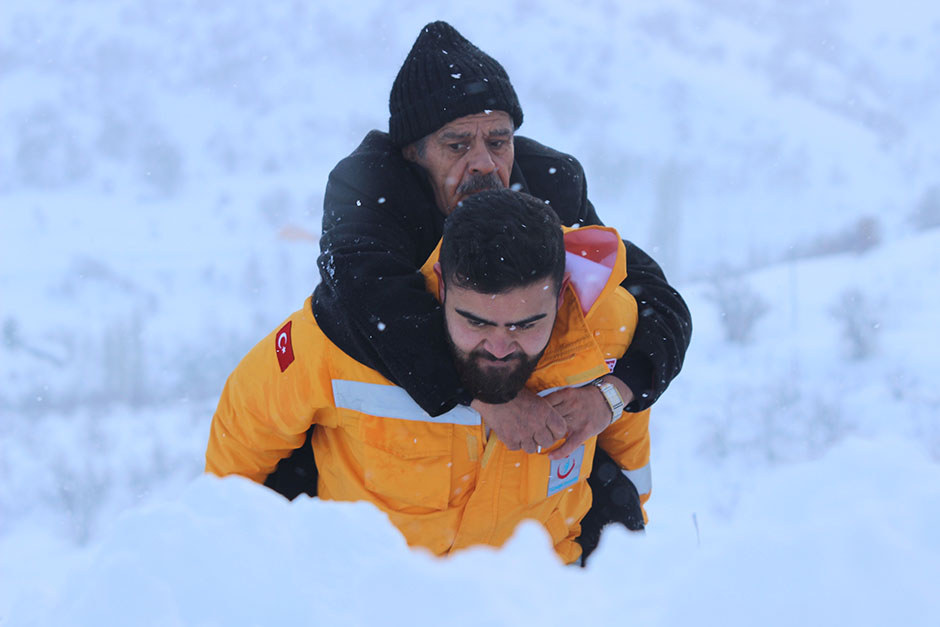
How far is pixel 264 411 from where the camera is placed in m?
1.93

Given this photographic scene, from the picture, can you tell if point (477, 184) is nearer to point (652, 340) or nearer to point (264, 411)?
point (652, 340)

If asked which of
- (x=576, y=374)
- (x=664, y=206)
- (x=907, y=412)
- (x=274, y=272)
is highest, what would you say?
(x=576, y=374)

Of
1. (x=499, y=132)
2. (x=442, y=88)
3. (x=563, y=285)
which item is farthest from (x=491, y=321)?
(x=442, y=88)

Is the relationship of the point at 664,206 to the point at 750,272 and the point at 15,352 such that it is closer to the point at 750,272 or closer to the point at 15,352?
the point at 750,272

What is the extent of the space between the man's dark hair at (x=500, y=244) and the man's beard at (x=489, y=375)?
16 centimetres

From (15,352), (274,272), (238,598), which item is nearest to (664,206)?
(274,272)

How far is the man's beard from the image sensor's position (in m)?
1.74

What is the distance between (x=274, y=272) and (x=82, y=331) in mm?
3260

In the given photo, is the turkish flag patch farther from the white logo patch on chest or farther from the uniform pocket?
the white logo patch on chest

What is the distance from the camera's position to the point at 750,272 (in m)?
11.4

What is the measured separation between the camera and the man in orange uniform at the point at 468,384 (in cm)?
171

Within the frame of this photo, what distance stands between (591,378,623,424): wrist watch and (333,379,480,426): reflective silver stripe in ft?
1.02

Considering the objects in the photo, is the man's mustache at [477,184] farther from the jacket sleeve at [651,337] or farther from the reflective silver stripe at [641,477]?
the reflective silver stripe at [641,477]

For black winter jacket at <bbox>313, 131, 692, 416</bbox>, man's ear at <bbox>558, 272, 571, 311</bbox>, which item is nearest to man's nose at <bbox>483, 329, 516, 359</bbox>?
black winter jacket at <bbox>313, 131, 692, 416</bbox>
